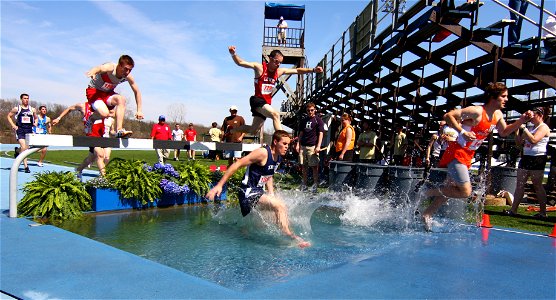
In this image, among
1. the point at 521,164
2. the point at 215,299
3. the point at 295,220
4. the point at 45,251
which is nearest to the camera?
the point at 215,299

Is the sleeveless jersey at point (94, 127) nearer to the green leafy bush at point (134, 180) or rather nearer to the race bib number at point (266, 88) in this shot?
the green leafy bush at point (134, 180)

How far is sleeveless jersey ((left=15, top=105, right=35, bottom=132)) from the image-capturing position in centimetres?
1038

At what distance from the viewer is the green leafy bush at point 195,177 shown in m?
7.23

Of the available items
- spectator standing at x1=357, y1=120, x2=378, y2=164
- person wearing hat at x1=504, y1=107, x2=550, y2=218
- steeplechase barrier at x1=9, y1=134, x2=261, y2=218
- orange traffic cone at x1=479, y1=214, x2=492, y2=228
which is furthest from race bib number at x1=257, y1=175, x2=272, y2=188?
spectator standing at x1=357, y1=120, x2=378, y2=164

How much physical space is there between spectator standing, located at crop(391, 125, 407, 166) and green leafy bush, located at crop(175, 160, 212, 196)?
21.8 feet

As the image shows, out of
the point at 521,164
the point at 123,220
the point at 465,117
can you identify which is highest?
the point at 465,117

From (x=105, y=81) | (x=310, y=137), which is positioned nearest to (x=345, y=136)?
(x=310, y=137)

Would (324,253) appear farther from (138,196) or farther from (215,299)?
(138,196)

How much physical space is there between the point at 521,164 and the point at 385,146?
24.1 feet

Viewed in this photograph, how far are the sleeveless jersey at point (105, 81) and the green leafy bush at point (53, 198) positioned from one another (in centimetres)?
147

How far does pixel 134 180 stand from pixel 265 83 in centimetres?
284

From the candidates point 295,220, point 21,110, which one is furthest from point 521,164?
point 21,110

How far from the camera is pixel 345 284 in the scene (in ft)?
9.85

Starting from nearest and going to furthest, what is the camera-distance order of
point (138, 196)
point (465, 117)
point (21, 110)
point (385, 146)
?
point (465, 117) < point (138, 196) < point (21, 110) < point (385, 146)
